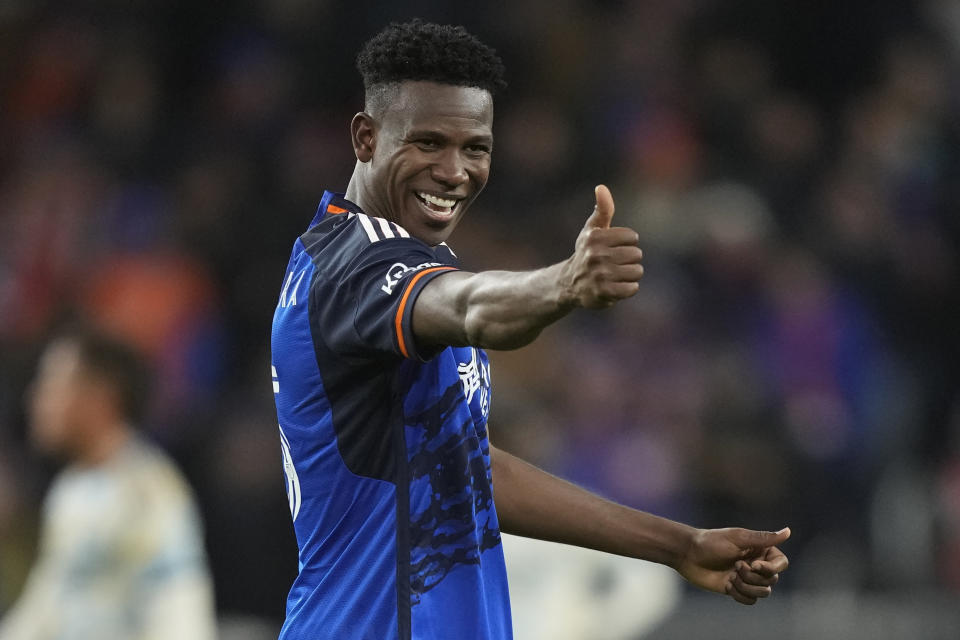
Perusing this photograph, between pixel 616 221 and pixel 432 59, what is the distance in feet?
19.1

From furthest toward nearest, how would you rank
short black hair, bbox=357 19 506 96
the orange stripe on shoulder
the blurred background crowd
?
the blurred background crowd < short black hair, bbox=357 19 506 96 < the orange stripe on shoulder

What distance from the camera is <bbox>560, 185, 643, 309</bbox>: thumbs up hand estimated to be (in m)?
2.36

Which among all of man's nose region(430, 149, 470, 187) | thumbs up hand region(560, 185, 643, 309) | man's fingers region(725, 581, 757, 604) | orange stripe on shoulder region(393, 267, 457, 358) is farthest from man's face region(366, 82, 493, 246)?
man's fingers region(725, 581, 757, 604)

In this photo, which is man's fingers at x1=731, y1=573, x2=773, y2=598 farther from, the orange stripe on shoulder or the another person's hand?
the orange stripe on shoulder

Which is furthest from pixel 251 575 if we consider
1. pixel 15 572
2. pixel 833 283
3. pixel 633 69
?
pixel 633 69

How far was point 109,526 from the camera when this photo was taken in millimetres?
5676

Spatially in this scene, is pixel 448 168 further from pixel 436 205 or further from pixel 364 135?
pixel 364 135

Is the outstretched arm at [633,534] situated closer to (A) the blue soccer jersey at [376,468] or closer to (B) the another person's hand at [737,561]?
(B) the another person's hand at [737,561]

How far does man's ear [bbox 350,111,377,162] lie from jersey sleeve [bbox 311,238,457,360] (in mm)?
453

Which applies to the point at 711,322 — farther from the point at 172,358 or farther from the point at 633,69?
the point at 172,358

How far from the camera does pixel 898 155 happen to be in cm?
968

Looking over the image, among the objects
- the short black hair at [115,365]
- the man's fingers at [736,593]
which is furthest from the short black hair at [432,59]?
the short black hair at [115,365]

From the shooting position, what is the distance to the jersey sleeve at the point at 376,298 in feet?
8.86

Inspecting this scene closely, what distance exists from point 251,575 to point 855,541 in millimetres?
3175
